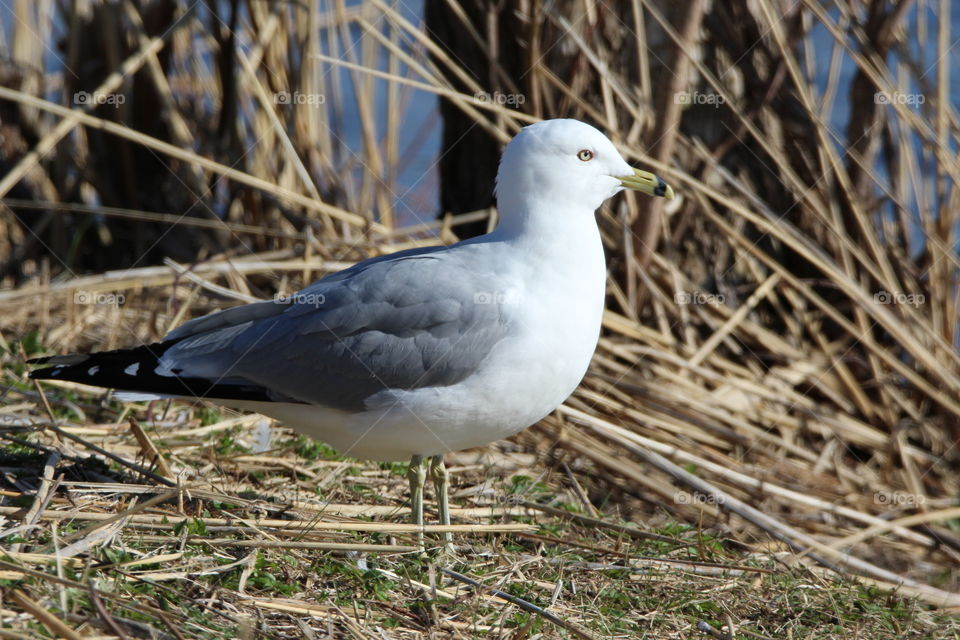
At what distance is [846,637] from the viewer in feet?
9.40

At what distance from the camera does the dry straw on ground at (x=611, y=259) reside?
11.8 ft

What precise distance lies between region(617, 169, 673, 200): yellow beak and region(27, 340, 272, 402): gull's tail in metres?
1.28

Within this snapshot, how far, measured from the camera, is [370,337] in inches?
124

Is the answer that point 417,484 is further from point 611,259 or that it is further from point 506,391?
point 611,259

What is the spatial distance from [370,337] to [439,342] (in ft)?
0.73

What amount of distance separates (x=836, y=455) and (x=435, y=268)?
258 centimetres

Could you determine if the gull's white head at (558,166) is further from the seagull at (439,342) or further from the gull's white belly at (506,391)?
the gull's white belly at (506,391)

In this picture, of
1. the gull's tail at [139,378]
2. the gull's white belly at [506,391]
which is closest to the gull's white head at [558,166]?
the gull's white belly at [506,391]

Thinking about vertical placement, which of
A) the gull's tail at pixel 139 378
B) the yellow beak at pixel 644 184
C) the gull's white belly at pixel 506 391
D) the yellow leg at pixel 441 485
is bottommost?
the yellow leg at pixel 441 485

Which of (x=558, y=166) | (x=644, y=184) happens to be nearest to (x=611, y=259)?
(x=644, y=184)

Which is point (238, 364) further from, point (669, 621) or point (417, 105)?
point (417, 105)

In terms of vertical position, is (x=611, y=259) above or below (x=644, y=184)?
below

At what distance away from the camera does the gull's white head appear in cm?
320

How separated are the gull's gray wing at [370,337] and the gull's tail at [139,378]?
0.03 metres
